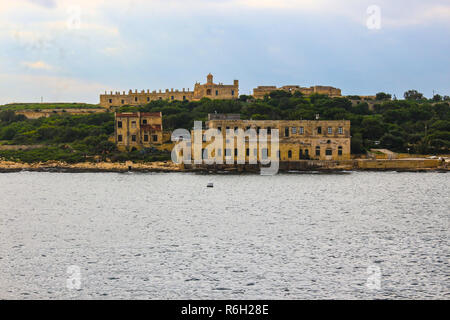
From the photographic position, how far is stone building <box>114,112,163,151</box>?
74.4 m

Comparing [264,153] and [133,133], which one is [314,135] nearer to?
[264,153]

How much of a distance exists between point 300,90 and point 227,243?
106318mm

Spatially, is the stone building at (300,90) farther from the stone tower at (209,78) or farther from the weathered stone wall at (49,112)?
the weathered stone wall at (49,112)

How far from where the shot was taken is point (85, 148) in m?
77.2

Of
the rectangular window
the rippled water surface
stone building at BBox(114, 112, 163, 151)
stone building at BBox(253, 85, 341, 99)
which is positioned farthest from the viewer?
stone building at BBox(253, 85, 341, 99)

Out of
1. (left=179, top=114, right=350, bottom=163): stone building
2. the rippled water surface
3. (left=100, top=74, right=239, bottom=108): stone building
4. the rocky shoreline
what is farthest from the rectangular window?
(left=100, top=74, right=239, bottom=108): stone building

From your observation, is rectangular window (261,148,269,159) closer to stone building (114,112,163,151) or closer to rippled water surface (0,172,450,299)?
stone building (114,112,163,151)

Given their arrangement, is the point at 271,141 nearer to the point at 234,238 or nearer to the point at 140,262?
the point at 234,238

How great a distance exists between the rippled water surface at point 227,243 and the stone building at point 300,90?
262ft

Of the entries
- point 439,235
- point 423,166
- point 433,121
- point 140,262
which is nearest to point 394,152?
point 423,166

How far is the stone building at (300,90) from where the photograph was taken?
12675cm

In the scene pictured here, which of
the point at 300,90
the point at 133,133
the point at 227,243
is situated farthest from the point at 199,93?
the point at 227,243

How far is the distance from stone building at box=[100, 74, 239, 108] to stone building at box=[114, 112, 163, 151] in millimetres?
48912

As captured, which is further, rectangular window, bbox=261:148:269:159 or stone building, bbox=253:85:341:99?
stone building, bbox=253:85:341:99
